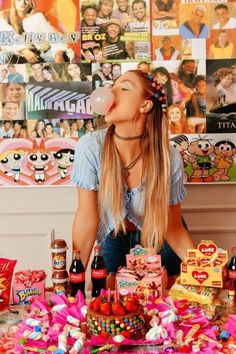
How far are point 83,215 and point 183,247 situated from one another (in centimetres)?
39

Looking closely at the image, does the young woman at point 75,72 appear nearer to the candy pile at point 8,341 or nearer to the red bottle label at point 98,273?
the red bottle label at point 98,273

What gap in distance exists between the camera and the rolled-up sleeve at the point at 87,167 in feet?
Result: 6.48

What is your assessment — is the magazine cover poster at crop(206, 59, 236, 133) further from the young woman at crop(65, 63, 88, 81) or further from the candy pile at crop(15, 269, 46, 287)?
the candy pile at crop(15, 269, 46, 287)

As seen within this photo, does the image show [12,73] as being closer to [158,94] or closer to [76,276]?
[158,94]

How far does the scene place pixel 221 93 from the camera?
267 centimetres

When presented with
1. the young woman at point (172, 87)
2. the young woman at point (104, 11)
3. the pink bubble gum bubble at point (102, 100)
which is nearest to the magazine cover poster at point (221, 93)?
the young woman at point (172, 87)

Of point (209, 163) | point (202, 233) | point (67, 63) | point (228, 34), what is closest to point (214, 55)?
point (228, 34)

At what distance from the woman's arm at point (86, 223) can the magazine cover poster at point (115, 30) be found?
3.10ft

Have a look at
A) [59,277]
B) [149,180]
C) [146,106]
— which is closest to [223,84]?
[146,106]

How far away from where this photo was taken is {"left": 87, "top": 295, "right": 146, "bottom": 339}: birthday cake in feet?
4.43

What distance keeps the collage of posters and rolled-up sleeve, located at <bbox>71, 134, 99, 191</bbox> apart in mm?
711

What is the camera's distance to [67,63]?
2.68 m

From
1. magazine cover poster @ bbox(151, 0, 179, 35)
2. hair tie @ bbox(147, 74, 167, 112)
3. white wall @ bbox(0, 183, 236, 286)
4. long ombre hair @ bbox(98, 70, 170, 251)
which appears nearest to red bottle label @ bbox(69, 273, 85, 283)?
long ombre hair @ bbox(98, 70, 170, 251)

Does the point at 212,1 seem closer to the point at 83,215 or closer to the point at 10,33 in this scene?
the point at 10,33
